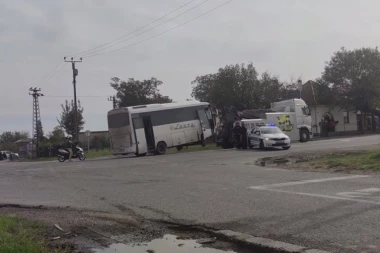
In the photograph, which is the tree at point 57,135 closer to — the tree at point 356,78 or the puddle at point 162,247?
the tree at point 356,78

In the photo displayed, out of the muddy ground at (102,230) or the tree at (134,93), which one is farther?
the tree at (134,93)

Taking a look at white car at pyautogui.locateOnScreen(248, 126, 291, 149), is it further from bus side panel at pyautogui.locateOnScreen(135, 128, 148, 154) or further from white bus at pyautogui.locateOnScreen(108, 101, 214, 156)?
bus side panel at pyautogui.locateOnScreen(135, 128, 148, 154)

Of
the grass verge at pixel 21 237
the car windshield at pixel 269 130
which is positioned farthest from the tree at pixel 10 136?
the grass verge at pixel 21 237

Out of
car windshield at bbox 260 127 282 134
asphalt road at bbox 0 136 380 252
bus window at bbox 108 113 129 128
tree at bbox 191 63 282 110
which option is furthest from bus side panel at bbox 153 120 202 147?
tree at bbox 191 63 282 110

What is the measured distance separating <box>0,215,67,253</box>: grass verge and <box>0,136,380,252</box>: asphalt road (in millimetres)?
2075

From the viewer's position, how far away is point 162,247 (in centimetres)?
686

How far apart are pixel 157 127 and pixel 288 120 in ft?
36.3

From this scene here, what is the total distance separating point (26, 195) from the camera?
43.8ft

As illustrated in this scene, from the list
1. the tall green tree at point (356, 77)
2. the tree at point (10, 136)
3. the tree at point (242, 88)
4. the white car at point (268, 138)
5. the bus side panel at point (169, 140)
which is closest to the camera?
the white car at point (268, 138)

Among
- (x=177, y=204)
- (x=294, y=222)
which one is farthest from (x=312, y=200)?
(x=177, y=204)

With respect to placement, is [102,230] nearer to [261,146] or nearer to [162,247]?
[162,247]

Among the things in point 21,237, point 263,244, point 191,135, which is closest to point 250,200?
point 263,244

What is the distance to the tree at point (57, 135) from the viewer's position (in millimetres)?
70950

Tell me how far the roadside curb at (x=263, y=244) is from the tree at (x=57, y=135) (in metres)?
64.7
